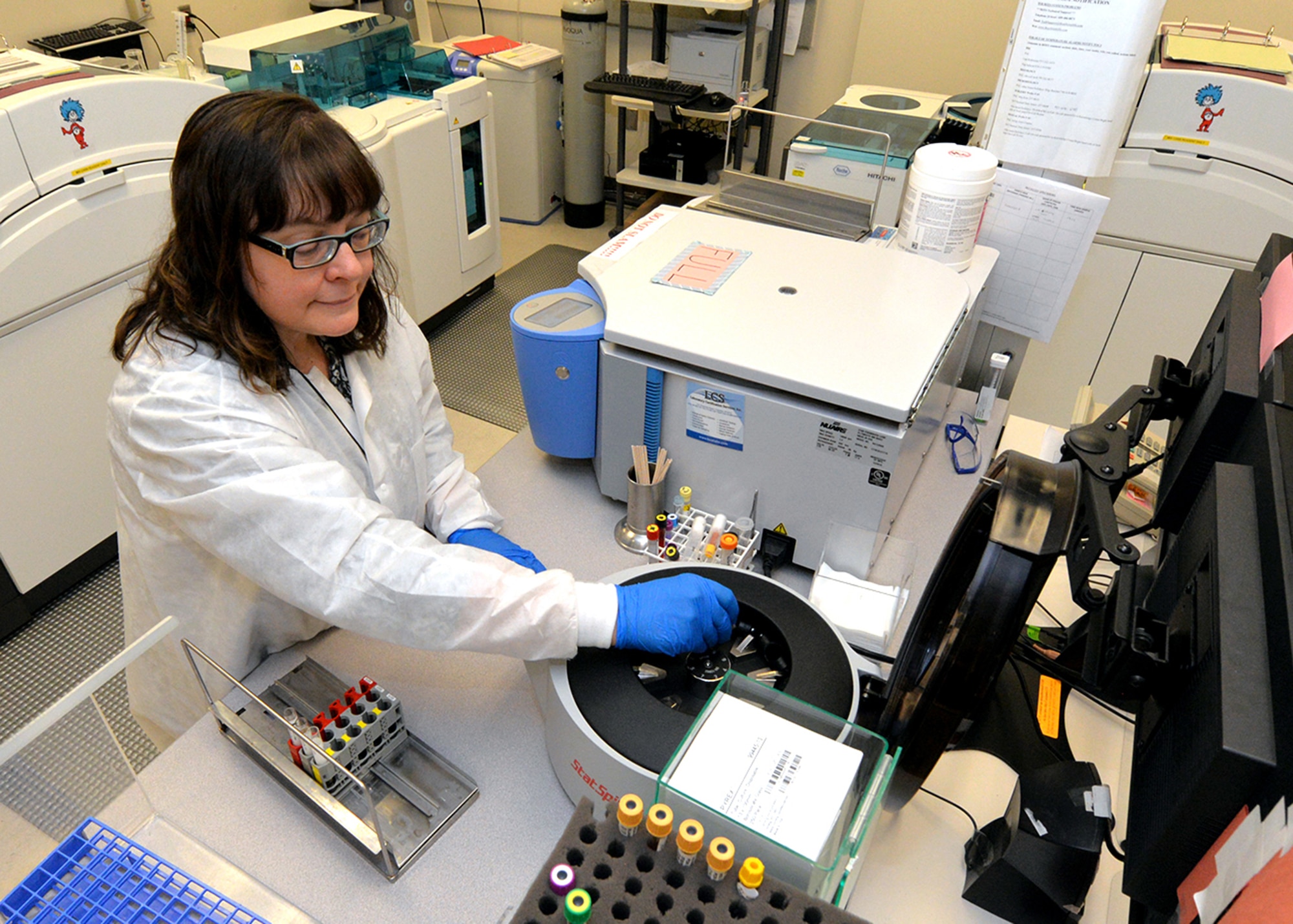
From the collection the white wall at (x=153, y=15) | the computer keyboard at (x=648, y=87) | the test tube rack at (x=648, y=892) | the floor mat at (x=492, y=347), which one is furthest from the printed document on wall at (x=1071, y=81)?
the white wall at (x=153, y=15)

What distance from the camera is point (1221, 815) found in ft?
1.66

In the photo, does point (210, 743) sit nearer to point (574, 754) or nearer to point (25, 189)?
point (574, 754)

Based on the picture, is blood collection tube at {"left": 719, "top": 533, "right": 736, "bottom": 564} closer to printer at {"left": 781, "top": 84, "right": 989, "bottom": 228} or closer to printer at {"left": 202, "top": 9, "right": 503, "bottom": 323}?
printer at {"left": 781, "top": 84, "right": 989, "bottom": 228}

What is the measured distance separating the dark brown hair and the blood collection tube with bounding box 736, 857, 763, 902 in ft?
2.32

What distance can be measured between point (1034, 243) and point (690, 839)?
1269 mm

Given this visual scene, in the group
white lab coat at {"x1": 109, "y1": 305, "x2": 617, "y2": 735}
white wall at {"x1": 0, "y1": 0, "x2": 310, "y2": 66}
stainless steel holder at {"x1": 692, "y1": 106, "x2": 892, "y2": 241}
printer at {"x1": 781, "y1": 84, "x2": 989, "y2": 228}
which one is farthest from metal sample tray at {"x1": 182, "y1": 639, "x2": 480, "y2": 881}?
white wall at {"x1": 0, "y1": 0, "x2": 310, "y2": 66}

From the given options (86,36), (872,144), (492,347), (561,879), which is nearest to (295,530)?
(561,879)

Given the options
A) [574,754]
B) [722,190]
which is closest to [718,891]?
[574,754]

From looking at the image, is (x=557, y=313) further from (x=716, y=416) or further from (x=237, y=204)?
(x=237, y=204)

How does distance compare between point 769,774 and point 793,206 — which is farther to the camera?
point 793,206

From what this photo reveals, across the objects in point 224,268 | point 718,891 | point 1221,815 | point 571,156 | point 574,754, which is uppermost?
point 224,268

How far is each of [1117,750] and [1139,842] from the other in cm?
43

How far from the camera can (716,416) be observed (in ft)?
3.60

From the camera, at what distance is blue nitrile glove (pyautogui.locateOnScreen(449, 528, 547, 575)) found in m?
1.12
